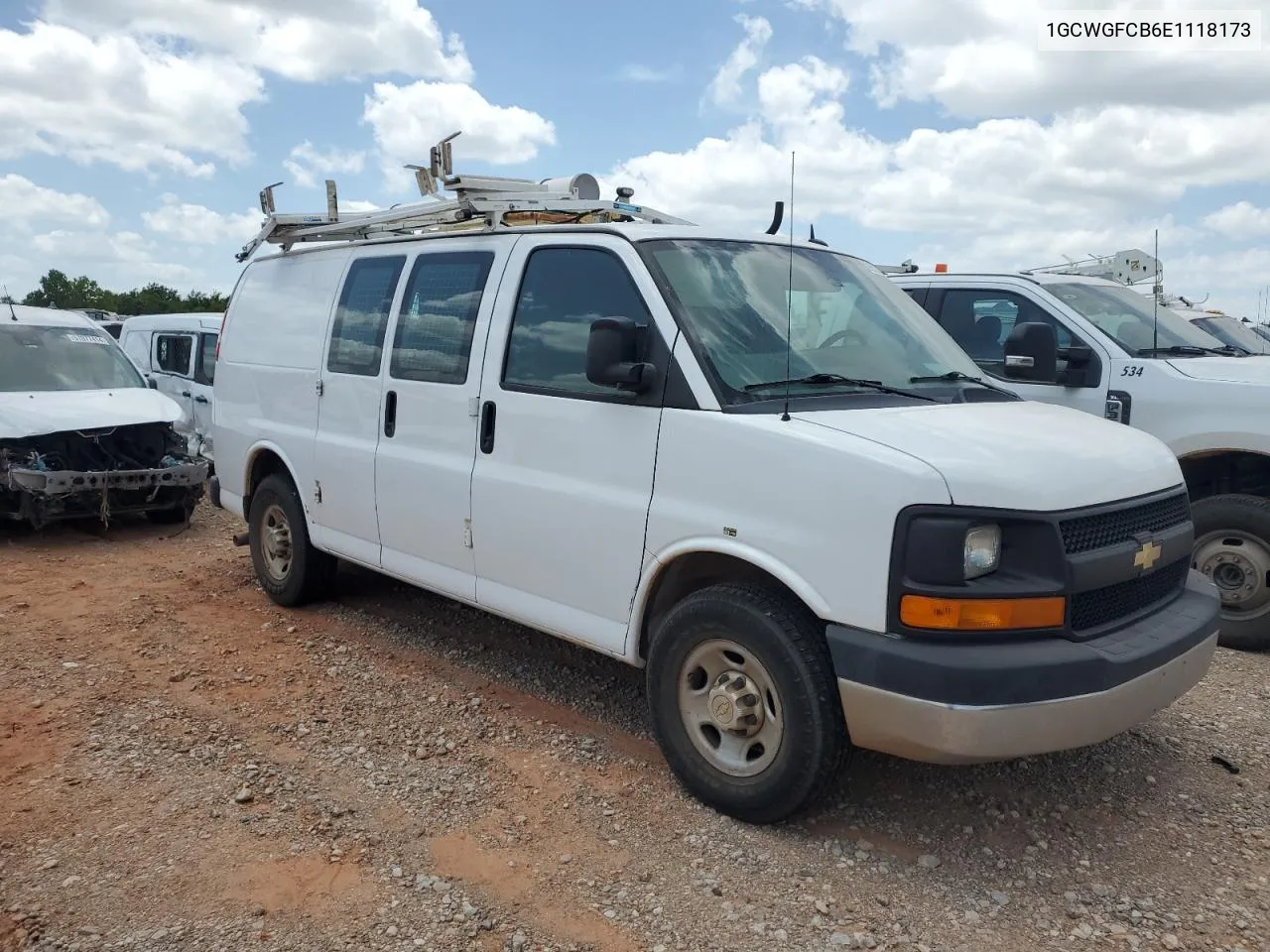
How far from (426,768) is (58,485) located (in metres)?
5.53

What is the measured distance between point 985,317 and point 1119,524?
150 inches

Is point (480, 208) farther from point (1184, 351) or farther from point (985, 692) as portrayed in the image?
point (1184, 351)

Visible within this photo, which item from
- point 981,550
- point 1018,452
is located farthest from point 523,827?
point 1018,452

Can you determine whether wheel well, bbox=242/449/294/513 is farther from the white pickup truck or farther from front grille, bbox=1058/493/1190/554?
front grille, bbox=1058/493/1190/554

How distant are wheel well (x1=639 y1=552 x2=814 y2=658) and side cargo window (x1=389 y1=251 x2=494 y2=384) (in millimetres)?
1460

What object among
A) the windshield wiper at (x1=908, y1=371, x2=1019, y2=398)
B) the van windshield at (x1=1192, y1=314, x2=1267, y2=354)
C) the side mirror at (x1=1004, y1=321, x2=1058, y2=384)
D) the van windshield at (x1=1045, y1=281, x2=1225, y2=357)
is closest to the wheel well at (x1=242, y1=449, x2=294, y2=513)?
the windshield wiper at (x1=908, y1=371, x2=1019, y2=398)

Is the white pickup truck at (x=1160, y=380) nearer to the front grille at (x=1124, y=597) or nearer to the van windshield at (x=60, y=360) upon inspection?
the front grille at (x=1124, y=597)

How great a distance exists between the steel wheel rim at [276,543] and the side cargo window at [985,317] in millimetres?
4551

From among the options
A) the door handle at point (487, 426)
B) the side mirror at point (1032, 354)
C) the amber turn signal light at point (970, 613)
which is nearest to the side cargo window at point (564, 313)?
the door handle at point (487, 426)

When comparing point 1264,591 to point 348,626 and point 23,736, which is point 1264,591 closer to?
point 348,626

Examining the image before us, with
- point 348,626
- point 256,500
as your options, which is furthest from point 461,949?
point 256,500

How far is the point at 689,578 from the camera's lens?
3902 mm

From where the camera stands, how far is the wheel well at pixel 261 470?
6.40 m

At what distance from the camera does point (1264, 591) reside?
5.79 metres
